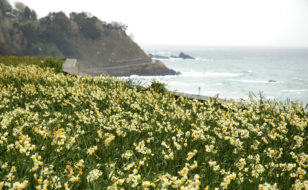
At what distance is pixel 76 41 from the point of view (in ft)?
364

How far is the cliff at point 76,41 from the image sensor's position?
95188 mm

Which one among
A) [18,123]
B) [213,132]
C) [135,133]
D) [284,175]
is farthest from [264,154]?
[18,123]

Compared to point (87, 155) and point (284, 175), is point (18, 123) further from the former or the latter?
point (284, 175)

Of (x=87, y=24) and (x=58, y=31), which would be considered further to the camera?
(x=87, y=24)

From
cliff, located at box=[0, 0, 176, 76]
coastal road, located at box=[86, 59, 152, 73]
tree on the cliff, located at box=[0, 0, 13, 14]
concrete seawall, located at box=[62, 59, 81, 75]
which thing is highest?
tree on the cliff, located at box=[0, 0, 13, 14]

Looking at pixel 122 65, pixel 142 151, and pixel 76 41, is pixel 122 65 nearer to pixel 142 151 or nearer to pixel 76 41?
pixel 76 41

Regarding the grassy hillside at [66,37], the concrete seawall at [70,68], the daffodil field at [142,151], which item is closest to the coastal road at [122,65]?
the grassy hillside at [66,37]

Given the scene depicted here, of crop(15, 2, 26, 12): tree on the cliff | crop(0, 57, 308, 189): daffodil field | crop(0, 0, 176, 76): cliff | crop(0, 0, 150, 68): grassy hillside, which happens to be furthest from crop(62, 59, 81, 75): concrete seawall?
crop(15, 2, 26, 12): tree on the cliff

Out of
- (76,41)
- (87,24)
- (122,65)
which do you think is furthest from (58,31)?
(122,65)

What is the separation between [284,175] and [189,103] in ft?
11.1

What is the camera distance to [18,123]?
4457 millimetres

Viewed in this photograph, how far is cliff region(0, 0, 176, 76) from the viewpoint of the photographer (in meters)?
95.2

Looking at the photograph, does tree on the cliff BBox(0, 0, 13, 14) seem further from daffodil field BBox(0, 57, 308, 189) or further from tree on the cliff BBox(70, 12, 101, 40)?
daffodil field BBox(0, 57, 308, 189)

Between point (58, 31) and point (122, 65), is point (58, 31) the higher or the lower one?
the higher one
